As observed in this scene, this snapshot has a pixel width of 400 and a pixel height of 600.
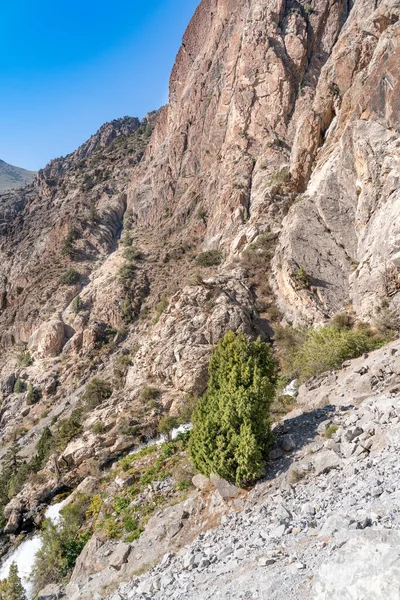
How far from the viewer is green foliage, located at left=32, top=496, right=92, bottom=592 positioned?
13.7m

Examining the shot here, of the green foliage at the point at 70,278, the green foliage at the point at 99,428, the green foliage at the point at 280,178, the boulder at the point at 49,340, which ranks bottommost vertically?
the green foliage at the point at 99,428

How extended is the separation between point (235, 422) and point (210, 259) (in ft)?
99.9

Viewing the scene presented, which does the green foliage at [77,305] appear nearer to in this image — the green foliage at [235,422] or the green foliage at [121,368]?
the green foliage at [121,368]

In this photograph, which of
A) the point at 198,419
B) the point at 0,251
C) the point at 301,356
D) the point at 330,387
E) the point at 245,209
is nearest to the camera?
the point at 198,419

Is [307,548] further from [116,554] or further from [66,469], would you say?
[66,469]

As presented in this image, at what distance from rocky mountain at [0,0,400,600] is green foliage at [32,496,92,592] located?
18.8 inches

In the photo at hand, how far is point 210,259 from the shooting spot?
134ft

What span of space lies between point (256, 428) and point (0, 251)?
72646 millimetres

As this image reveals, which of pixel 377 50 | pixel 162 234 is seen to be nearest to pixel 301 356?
pixel 377 50

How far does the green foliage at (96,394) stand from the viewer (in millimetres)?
27953

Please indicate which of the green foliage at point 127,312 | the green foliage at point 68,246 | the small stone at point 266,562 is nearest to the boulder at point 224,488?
the small stone at point 266,562

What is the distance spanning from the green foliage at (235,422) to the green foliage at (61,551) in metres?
6.94

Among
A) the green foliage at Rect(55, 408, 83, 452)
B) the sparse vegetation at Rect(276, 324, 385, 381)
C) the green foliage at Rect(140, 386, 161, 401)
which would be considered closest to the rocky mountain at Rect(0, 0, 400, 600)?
the green foliage at Rect(55, 408, 83, 452)

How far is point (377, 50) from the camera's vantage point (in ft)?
92.8
